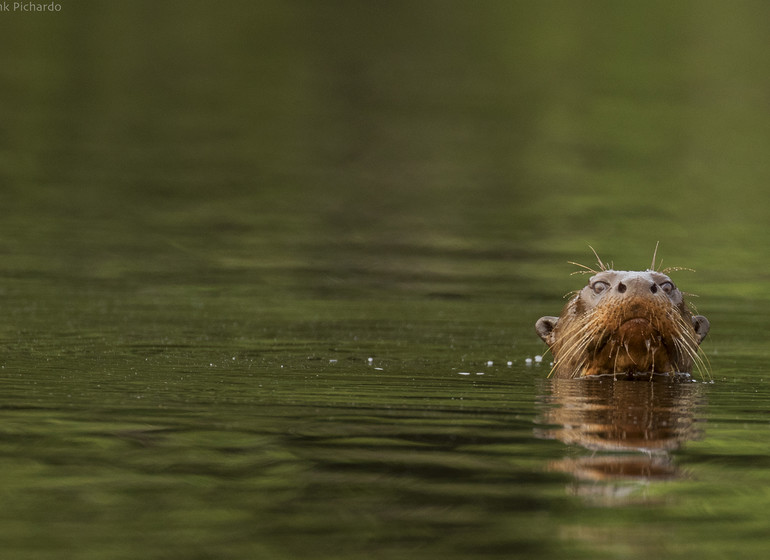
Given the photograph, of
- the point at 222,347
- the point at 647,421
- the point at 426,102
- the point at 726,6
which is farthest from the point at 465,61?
the point at 647,421

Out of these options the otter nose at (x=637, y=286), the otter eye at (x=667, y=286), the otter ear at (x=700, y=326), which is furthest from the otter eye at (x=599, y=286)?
the otter ear at (x=700, y=326)

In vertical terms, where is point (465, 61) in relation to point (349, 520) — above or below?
above

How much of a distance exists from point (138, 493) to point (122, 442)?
1.07 m

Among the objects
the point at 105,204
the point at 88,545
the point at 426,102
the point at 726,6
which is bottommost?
the point at 88,545

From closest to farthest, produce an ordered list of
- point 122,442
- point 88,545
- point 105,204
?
point 88,545 < point 122,442 < point 105,204

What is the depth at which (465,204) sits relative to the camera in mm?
20672

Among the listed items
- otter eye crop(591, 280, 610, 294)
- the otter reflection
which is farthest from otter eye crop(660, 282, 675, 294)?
the otter reflection

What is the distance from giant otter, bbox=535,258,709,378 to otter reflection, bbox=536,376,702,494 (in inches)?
5.8

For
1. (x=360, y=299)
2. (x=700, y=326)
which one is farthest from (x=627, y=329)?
(x=360, y=299)

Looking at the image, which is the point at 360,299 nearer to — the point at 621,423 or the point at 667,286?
the point at 667,286

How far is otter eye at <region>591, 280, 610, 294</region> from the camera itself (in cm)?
1005

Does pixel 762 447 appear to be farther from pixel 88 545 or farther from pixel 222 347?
pixel 222 347

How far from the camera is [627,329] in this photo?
9.65 m

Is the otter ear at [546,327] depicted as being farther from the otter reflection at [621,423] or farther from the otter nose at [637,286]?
the otter nose at [637,286]
